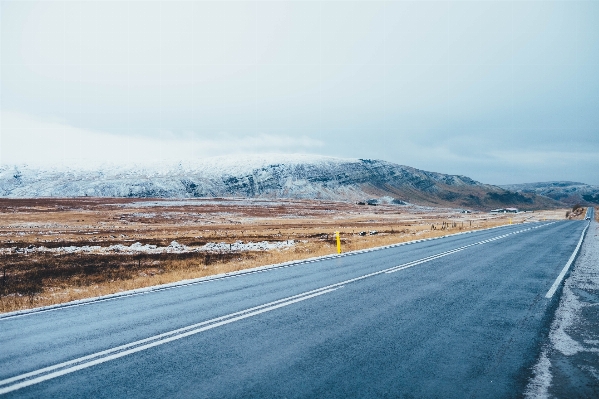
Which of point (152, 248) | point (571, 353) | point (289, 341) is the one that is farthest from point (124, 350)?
point (152, 248)

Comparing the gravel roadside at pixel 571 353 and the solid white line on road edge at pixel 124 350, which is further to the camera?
the solid white line on road edge at pixel 124 350

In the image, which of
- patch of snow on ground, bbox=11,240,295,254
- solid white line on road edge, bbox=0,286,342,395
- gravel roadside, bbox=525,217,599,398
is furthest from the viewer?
patch of snow on ground, bbox=11,240,295,254

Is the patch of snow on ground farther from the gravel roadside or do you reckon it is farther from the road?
the gravel roadside

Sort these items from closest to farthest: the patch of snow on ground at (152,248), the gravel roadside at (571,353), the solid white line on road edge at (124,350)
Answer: the gravel roadside at (571,353) → the solid white line on road edge at (124,350) → the patch of snow on ground at (152,248)

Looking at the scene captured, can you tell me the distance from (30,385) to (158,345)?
1.81m

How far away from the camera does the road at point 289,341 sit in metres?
4.92

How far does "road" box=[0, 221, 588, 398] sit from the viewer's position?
16.1 feet

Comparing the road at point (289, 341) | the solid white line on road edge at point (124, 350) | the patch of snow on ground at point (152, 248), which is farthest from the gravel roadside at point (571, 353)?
the patch of snow on ground at point (152, 248)

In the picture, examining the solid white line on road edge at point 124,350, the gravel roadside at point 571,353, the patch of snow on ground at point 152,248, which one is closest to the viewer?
the gravel roadside at point 571,353

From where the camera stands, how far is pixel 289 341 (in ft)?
21.4

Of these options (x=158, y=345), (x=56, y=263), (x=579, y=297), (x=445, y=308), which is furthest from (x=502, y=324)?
(x=56, y=263)

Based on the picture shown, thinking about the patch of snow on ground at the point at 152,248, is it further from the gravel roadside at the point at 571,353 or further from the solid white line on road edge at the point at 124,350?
the gravel roadside at the point at 571,353

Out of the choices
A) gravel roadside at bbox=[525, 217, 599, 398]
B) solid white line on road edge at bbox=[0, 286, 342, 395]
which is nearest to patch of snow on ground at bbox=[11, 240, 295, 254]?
solid white line on road edge at bbox=[0, 286, 342, 395]

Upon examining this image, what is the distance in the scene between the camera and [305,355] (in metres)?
5.88
